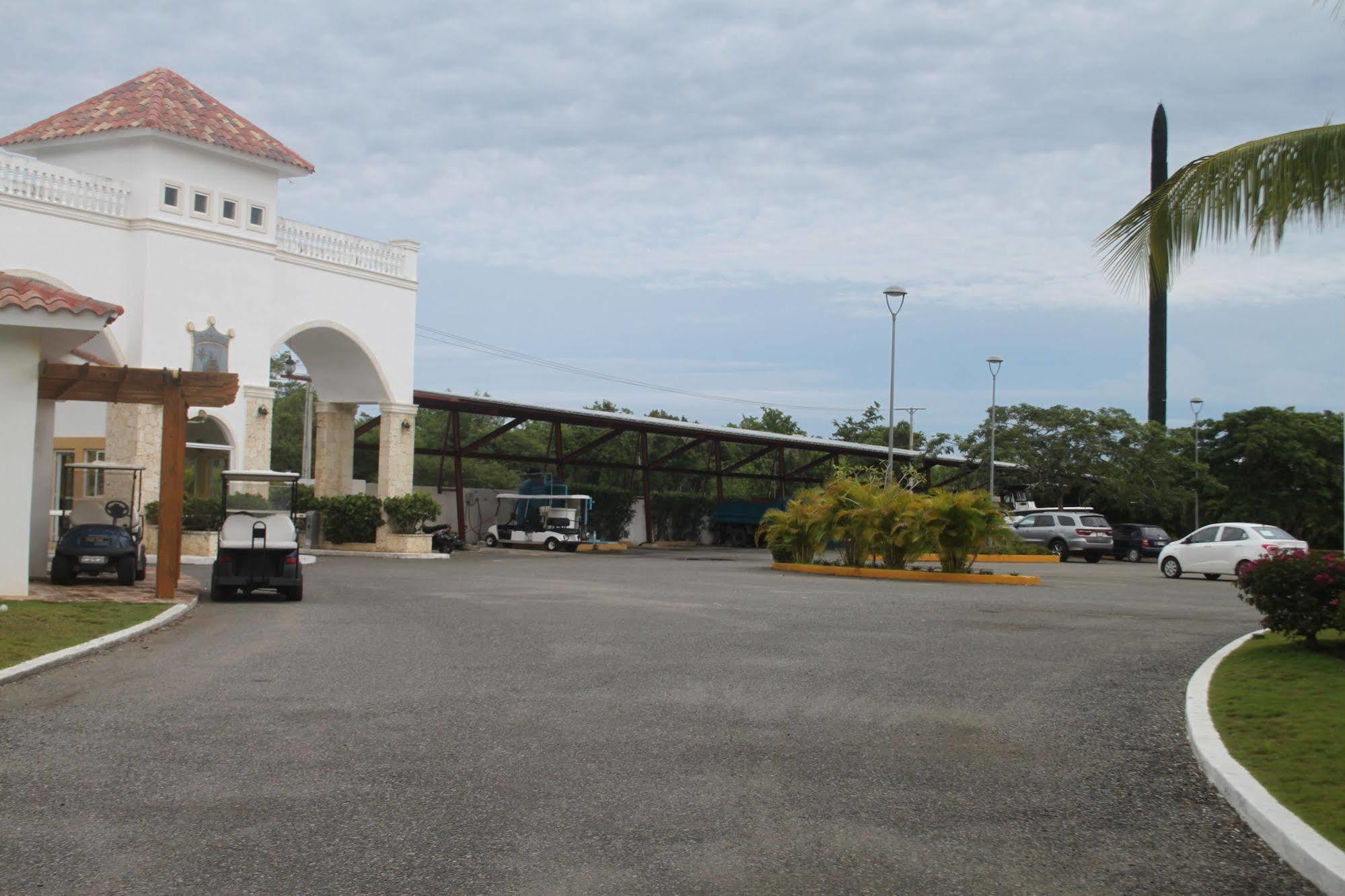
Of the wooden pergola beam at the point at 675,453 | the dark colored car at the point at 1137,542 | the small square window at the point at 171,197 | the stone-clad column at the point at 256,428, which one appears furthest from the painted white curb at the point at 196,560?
the dark colored car at the point at 1137,542

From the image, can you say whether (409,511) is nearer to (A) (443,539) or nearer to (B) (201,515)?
(A) (443,539)

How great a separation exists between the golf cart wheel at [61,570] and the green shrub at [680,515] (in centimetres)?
3576

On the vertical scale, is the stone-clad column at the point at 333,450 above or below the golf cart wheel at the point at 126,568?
above

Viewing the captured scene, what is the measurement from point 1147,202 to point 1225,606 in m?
11.6

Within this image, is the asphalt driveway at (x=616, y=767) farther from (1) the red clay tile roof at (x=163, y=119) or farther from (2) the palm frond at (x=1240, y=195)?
(1) the red clay tile roof at (x=163, y=119)

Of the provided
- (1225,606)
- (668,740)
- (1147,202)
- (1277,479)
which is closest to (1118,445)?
(1277,479)

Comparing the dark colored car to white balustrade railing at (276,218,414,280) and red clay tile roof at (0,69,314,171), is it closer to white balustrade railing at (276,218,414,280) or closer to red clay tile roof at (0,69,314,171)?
white balustrade railing at (276,218,414,280)

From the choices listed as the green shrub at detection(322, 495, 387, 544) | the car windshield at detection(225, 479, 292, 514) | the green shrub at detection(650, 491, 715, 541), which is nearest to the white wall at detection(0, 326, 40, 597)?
the car windshield at detection(225, 479, 292, 514)

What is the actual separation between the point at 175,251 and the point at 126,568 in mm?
12052

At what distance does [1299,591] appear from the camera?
1216cm

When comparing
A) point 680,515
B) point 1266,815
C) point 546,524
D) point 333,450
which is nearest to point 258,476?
point 1266,815

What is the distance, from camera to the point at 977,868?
17.8 feet

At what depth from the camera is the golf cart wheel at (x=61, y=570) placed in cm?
1938

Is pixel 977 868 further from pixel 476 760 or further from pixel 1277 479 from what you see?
Result: pixel 1277 479
